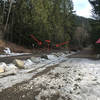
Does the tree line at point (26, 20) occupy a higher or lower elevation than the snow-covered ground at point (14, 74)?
higher

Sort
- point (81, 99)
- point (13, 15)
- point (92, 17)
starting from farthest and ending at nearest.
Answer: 1. point (13, 15)
2. point (92, 17)
3. point (81, 99)

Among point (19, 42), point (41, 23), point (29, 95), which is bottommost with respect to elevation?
point (29, 95)

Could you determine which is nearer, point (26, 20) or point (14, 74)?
point (14, 74)

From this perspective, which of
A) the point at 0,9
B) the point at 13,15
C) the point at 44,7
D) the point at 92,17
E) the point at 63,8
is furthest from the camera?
the point at 63,8

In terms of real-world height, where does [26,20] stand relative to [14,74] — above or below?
above

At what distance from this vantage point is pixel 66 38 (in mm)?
30500

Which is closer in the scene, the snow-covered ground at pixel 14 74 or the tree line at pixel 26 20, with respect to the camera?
the snow-covered ground at pixel 14 74

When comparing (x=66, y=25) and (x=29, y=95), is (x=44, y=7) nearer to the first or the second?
(x=66, y=25)

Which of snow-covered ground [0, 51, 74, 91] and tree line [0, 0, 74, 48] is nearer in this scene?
snow-covered ground [0, 51, 74, 91]

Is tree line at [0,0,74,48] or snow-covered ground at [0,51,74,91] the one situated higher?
tree line at [0,0,74,48]

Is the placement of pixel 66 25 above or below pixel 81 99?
above

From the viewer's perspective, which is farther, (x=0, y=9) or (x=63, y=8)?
(x=63, y=8)

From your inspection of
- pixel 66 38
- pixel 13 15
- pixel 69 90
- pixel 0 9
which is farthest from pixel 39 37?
pixel 69 90

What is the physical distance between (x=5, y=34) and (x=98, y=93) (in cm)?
2012
